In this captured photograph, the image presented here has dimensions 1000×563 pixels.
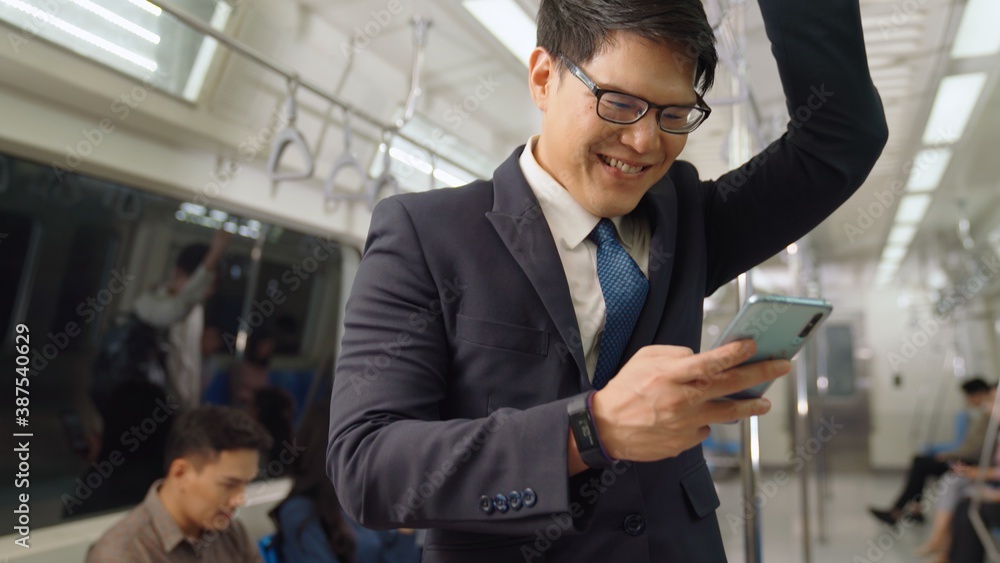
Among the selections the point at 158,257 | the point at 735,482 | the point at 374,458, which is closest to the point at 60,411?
the point at 158,257

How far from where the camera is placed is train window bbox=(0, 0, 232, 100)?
2.31 metres

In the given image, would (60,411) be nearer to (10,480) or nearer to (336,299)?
(10,480)

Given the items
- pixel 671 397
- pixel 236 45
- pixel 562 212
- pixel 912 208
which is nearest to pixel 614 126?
pixel 562 212

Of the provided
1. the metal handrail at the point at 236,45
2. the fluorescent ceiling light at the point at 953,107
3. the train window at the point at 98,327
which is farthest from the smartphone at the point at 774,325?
the fluorescent ceiling light at the point at 953,107

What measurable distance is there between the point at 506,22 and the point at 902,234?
6510 mm

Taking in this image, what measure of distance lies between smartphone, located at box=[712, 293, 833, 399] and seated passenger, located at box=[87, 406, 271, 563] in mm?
Result: 2351

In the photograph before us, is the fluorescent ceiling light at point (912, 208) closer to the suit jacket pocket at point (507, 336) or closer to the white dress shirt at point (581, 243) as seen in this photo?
the white dress shirt at point (581, 243)

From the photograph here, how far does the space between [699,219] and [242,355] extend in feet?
10.9

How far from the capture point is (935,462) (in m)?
7.02

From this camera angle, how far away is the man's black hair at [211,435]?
2.71 meters

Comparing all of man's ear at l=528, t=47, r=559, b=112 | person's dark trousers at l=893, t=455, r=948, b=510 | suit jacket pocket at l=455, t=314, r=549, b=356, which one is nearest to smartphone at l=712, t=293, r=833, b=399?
suit jacket pocket at l=455, t=314, r=549, b=356

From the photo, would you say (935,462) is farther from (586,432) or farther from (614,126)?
(586,432)

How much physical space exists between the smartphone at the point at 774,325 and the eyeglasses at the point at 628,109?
0.95ft

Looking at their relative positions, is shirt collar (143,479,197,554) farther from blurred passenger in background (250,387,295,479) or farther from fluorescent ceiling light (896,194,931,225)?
fluorescent ceiling light (896,194,931,225)
